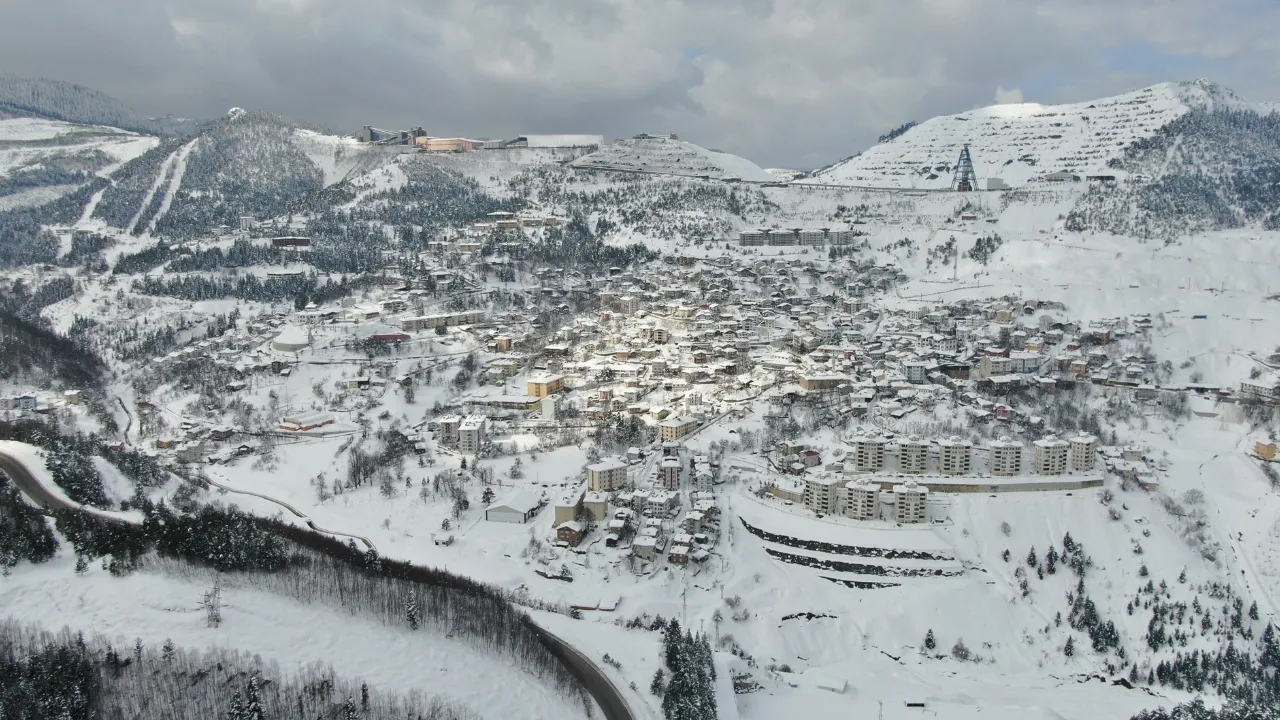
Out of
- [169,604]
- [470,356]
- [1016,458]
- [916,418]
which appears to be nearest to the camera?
[169,604]

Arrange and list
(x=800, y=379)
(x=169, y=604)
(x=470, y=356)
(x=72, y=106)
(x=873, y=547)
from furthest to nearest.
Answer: (x=72, y=106), (x=470, y=356), (x=800, y=379), (x=873, y=547), (x=169, y=604)

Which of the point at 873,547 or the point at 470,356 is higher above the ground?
the point at 470,356

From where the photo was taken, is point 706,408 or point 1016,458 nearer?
point 1016,458

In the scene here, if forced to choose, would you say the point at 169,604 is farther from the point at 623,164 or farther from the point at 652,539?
the point at 623,164

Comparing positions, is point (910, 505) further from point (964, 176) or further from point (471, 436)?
point (964, 176)

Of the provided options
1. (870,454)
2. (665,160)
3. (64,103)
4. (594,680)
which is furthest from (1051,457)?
(64,103)

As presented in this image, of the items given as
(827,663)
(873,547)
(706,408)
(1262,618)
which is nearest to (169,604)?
(827,663)

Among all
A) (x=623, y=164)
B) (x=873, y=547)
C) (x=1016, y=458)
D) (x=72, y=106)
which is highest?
(x=72, y=106)
